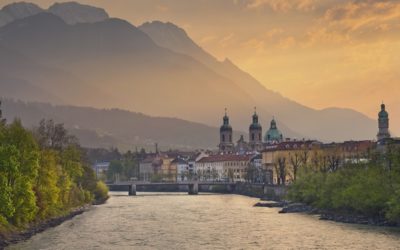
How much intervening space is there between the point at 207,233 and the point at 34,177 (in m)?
18.2

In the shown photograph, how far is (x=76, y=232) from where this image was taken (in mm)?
78938

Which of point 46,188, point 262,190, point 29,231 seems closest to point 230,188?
point 262,190

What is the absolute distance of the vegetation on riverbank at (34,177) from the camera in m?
68.2

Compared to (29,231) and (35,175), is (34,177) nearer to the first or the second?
(35,175)

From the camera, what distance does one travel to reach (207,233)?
261 feet

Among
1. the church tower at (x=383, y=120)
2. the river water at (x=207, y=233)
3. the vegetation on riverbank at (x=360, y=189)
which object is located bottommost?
the river water at (x=207, y=233)

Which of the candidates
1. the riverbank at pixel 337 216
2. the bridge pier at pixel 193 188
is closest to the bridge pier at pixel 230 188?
the bridge pier at pixel 193 188

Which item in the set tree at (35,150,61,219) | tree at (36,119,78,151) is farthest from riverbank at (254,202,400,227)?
tree at (36,119,78,151)

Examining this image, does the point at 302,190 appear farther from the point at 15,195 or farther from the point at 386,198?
the point at 15,195

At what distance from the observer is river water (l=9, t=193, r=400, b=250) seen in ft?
223

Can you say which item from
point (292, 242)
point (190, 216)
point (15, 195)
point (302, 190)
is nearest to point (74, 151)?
point (190, 216)

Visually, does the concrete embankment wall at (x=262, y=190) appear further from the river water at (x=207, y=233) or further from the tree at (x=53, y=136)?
the tree at (x=53, y=136)

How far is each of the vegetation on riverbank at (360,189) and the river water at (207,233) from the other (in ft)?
13.0

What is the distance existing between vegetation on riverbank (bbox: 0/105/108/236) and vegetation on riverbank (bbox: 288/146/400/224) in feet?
108
